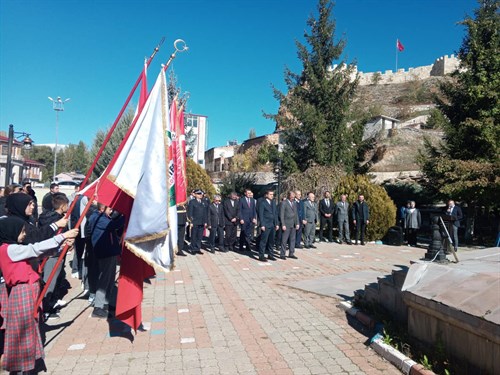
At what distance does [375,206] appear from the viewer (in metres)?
13.9

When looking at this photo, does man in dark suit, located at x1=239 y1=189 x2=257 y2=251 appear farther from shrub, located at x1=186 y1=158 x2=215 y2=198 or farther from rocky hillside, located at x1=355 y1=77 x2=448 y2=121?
rocky hillside, located at x1=355 y1=77 x2=448 y2=121

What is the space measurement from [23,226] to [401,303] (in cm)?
453

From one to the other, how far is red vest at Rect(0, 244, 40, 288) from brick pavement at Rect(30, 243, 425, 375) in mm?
1099

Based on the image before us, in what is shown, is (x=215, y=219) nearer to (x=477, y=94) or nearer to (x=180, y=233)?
(x=180, y=233)

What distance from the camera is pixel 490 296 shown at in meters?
3.68

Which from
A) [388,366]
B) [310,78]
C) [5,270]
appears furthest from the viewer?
[310,78]

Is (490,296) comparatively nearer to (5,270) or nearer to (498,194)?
(5,270)

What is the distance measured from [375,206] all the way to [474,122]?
16.2 ft

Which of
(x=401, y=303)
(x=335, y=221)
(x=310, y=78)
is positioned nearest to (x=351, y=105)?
(x=310, y=78)

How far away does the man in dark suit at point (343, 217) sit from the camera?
13.4 metres

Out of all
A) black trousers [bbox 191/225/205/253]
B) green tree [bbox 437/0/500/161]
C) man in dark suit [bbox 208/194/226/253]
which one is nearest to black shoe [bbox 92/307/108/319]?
black trousers [bbox 191/225/205/253]

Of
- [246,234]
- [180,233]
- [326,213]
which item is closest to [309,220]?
[326,213]

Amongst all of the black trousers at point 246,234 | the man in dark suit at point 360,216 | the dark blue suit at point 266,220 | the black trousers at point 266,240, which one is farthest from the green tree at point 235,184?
the dark blue suit at point 266,220

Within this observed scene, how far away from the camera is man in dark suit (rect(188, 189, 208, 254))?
10.8 meters
